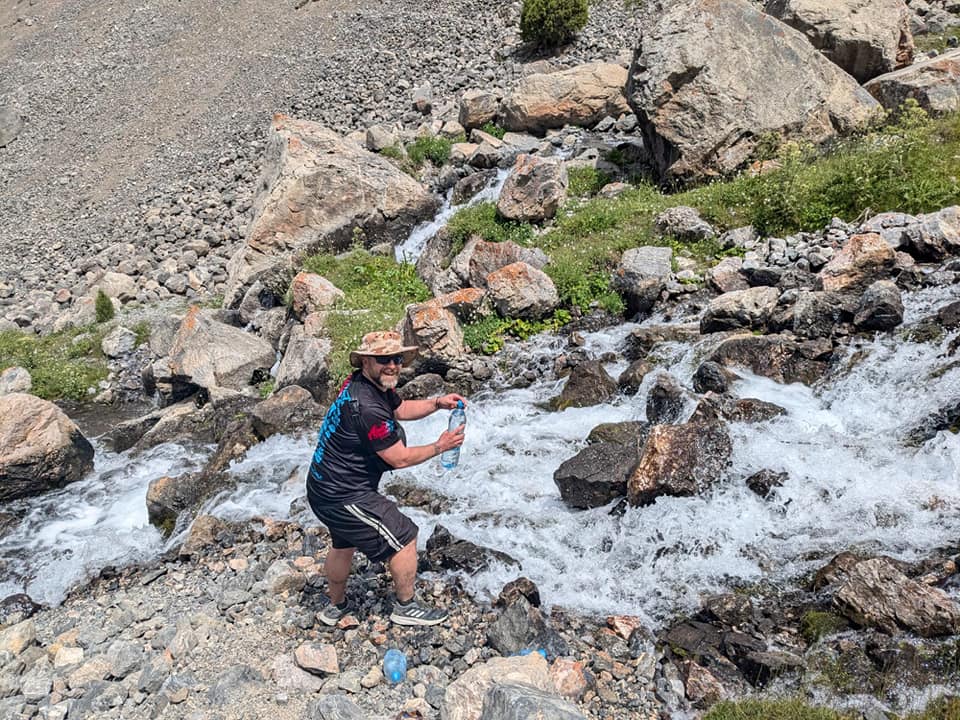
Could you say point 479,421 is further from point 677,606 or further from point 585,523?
point 677,606

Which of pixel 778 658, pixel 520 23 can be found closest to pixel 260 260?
pixel 520 23

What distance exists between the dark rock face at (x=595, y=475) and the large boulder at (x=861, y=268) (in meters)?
4.49

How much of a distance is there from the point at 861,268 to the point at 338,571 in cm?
871

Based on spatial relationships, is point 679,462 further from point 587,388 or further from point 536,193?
point 536,193

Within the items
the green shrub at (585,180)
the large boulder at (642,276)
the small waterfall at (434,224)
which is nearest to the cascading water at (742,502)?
the large boulder at (642,276)

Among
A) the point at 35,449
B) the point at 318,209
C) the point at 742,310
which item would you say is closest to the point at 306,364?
the point at 35,449

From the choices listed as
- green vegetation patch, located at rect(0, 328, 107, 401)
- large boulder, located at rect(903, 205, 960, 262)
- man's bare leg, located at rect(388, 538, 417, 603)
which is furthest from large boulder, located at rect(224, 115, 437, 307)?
man's bare leg, located at rect(388, 538, 417, 603)

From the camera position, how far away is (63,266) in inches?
935

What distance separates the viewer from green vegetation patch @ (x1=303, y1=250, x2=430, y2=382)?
13680mm

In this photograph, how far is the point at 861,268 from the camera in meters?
10.7

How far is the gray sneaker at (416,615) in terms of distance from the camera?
6609 millimetres

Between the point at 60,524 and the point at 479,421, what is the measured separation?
21.5 ft

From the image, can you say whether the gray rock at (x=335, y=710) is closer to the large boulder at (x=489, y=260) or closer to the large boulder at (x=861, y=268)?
the large boulder at (x=861, y=268)

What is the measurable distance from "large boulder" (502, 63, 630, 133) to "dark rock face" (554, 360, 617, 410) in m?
12.4
